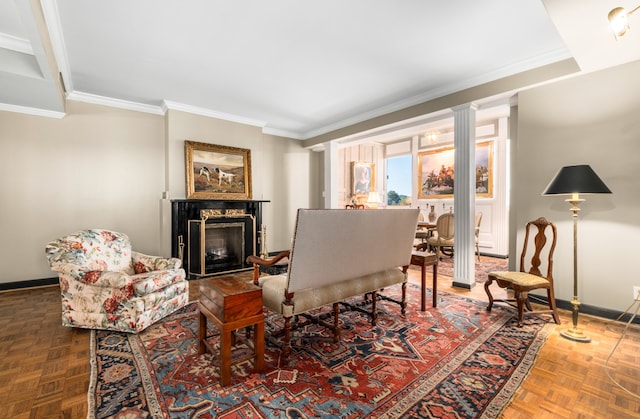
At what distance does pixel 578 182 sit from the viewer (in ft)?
8.18

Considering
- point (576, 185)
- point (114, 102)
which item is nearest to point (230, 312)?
point (576, 185)

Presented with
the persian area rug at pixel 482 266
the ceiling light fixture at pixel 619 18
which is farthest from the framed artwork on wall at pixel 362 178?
the ceiling light fixture at pixel 619 18

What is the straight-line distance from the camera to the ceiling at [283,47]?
2385 millimetres

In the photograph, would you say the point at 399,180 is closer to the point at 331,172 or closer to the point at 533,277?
the point at 331,172

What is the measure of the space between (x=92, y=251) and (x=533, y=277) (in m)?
4.55

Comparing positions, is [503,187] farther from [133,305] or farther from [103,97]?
[103,97]

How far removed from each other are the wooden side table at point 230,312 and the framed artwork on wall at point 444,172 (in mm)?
5874

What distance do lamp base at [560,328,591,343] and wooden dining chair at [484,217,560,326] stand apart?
10.4 inches

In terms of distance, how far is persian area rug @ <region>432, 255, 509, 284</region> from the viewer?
15.5 ft

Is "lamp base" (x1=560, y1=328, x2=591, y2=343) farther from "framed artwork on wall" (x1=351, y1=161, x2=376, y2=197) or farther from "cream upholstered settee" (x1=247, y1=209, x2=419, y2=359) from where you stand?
"framed artwork on wall" (x1=351, y1=161, x2=376, y2=197)

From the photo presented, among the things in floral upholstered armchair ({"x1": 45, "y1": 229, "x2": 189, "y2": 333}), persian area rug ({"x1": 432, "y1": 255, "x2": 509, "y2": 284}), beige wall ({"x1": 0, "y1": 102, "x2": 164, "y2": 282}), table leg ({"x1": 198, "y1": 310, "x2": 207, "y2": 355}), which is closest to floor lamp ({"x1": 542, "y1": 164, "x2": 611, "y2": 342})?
persian area rug ({"x1": 432, "y1": 255, "x2": 509, "y2": 284})

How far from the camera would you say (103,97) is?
14.3 ft

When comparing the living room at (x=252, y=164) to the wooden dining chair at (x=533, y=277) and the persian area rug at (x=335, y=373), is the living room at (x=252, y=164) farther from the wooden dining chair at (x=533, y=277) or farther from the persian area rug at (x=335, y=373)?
the persian area rug at (x=335, y=373)

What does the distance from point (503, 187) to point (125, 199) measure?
7.18m
